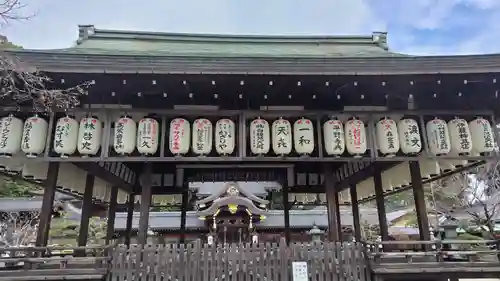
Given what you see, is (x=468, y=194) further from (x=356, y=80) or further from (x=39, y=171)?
(x=39, y=171)

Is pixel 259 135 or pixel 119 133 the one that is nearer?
pixel 119 133

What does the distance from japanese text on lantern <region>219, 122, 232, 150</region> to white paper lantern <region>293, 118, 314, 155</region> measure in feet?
3.82

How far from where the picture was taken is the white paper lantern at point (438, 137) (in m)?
6.18

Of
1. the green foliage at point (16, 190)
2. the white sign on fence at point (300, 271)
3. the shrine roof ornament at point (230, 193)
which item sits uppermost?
the green foliage at point (16, 190)

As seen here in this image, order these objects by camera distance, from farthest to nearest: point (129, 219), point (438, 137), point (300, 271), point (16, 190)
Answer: point (16, 190) → point (129, 219) → point (438, 137) → point (300, 271)

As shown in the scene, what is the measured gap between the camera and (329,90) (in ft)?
20.2

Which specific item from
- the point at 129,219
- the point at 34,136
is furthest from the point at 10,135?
the point at 129,219

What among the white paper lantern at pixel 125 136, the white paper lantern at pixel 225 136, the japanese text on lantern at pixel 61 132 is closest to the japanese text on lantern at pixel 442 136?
the white paper lantern at pixel 225 136

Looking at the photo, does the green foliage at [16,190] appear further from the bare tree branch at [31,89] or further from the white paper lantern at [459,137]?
the white paper lantern at [459,137]

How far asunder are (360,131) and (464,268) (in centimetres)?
281

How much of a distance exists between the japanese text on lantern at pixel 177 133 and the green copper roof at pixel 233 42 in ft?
16.9

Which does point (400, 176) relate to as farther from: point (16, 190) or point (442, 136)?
point (16, 190)

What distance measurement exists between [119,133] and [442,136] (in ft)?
18.5

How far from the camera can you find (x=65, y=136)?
19.1 feet
